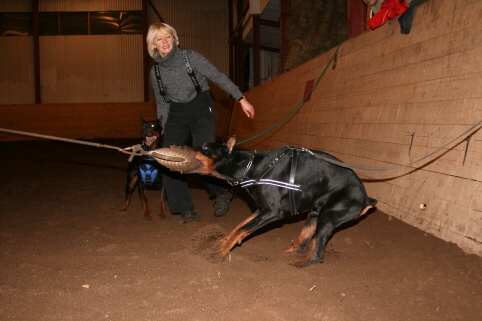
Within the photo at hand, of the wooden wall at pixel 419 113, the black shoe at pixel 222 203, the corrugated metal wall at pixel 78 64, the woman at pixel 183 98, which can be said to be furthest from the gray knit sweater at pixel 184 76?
the corrugated metal wall at pixel 78 64

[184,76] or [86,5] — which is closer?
[184,76]

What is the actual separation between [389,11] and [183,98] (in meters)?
2.57

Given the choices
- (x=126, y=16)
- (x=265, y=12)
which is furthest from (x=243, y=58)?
(x=126, y=16)

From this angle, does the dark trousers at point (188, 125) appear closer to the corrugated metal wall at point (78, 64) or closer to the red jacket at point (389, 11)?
the red jacket at point (389, 11)

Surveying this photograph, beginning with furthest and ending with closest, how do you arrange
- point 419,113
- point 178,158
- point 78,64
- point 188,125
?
point 78,64, point 188,125, point 419,113, point 178,158

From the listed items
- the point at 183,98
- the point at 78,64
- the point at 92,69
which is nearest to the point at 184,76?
the point at 183,98

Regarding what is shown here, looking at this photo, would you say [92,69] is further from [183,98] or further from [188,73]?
[188,73]

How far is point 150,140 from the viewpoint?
5.18 m

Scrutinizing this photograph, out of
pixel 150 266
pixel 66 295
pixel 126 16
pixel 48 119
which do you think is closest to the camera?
pixel 66 295

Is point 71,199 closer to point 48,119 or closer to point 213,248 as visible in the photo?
point 213,248

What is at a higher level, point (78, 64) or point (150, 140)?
point (78, 64)

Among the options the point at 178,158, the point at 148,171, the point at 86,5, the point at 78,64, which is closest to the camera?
the point at 178,158

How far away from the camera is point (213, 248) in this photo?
3479 mm

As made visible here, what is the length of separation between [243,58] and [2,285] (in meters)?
15.4
